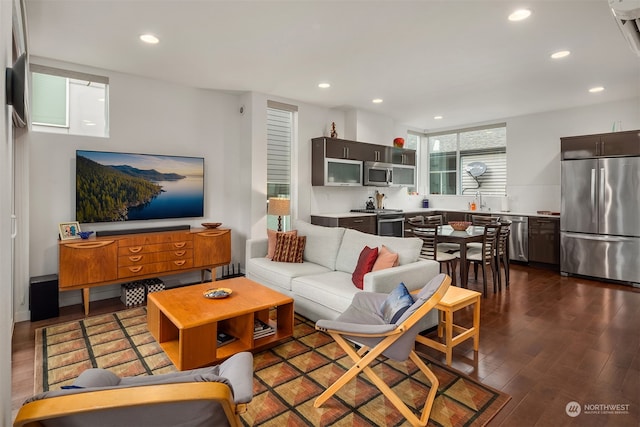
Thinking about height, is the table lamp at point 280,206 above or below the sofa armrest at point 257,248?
above

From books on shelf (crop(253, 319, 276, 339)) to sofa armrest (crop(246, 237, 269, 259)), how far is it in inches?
57.0

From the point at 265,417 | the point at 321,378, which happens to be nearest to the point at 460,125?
the point at 321,378

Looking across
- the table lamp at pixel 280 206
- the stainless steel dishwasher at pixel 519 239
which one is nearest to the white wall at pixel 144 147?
the table lamp at pixel 280 206

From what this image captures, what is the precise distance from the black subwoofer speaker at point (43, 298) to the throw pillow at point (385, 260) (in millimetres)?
3321

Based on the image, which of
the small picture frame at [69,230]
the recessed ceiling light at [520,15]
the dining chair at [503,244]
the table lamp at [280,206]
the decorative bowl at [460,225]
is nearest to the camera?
the recessed ceiling light at [520,15]

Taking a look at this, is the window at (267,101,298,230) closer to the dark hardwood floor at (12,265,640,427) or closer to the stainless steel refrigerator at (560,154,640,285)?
the dark hardwood floor at (12,265,640,427)

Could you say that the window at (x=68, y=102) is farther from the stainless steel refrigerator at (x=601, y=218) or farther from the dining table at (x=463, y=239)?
the stainless steel refrigerator at (x=601, y=218)

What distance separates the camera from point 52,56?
3.87 meters

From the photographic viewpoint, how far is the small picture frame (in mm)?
3827

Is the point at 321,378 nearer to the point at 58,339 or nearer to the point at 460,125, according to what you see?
the point at 58,339

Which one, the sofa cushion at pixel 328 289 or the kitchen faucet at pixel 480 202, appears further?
the kitchen faucet at pixel 480 202

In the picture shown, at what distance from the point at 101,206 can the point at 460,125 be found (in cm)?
695

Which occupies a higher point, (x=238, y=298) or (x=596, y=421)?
(x=238, y=298)

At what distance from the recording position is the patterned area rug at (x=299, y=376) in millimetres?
2043
